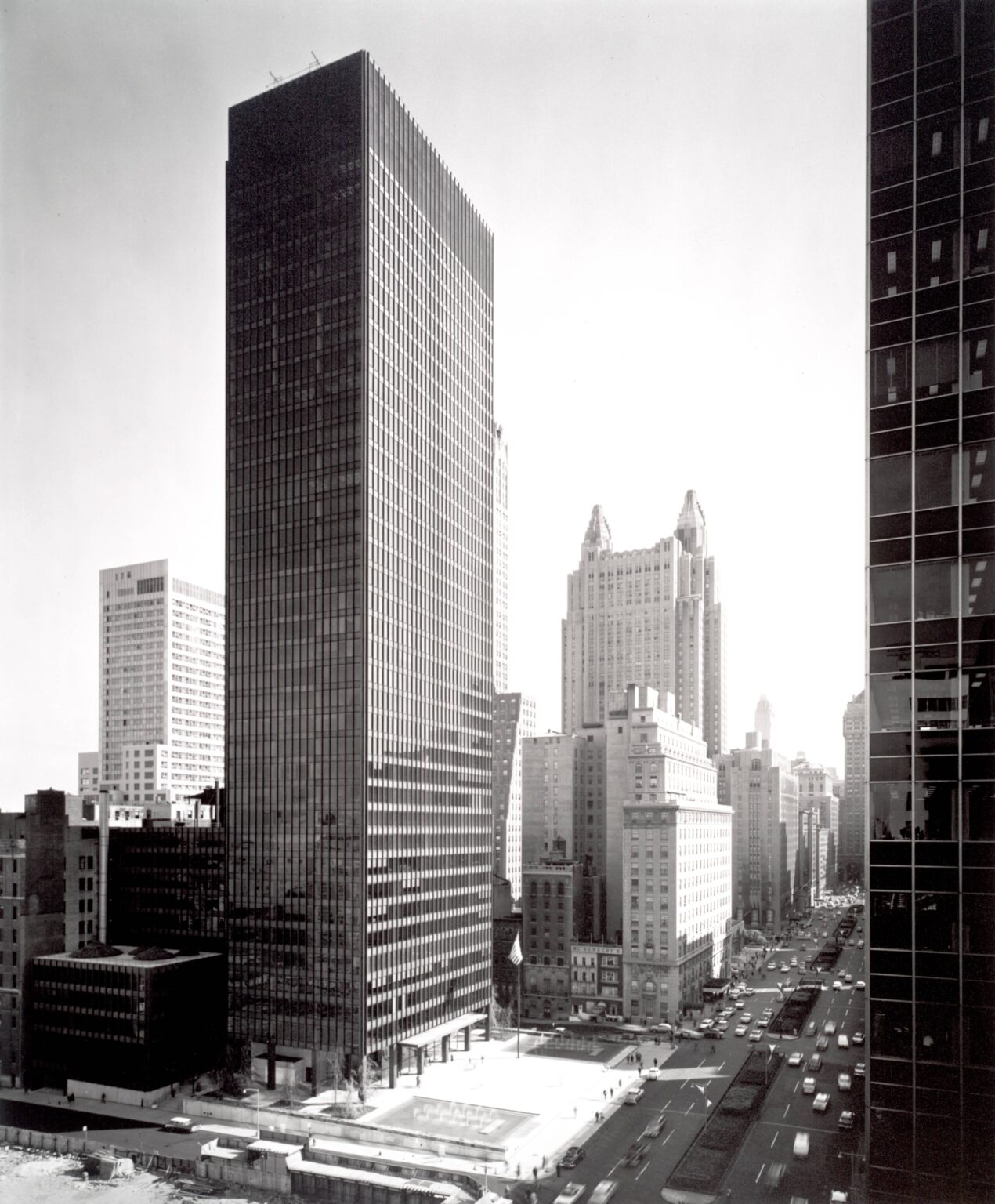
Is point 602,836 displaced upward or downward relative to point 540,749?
downward

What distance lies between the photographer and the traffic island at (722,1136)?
24812mm

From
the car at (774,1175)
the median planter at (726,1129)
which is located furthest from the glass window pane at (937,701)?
the median planter at (726,1129)

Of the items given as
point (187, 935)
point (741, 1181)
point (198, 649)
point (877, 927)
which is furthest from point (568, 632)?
point (877, 927)

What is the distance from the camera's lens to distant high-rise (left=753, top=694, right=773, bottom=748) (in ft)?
252

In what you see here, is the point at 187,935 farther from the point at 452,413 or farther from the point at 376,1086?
the point at 452,413

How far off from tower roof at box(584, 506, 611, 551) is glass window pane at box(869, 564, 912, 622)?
72.3m

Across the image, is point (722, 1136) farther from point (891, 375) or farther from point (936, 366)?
point (936, 366)

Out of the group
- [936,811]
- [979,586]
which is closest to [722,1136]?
[936,811]

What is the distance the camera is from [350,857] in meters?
34.8

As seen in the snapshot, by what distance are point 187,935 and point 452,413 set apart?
81.4 ft

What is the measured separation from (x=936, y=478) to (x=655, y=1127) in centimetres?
2389

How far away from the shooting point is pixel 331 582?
1438 inches

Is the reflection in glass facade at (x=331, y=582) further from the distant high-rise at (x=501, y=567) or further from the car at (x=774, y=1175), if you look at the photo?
the distant high-rise at (x=501, y=567)

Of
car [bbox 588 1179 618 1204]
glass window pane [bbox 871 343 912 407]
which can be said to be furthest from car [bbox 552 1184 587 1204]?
glass window pane [bbox 871 343 912 407]
